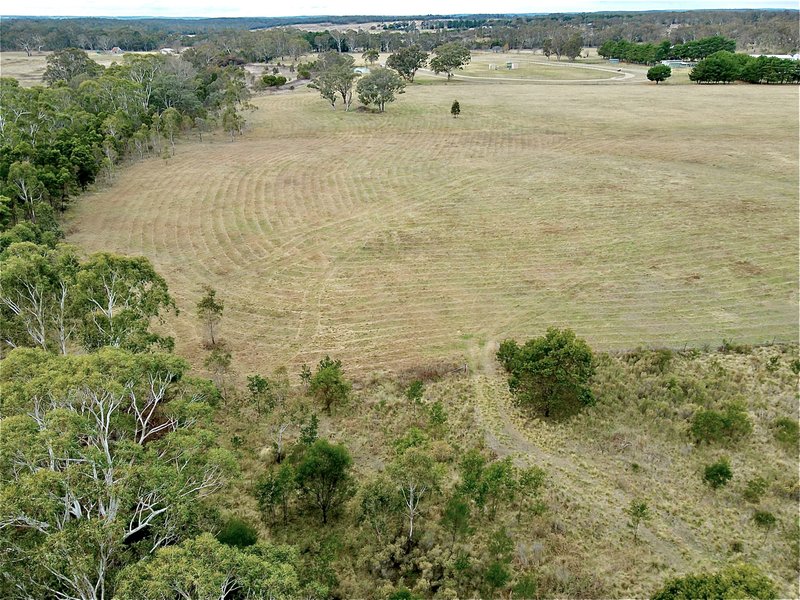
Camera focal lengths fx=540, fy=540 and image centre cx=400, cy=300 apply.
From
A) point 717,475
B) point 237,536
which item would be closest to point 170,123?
point 237,536

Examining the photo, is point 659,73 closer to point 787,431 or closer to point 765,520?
point 787,431

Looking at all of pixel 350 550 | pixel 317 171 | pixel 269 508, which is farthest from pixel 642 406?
pixel 317 171

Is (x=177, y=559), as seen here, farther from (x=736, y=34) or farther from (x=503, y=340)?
(x=736, y=34)

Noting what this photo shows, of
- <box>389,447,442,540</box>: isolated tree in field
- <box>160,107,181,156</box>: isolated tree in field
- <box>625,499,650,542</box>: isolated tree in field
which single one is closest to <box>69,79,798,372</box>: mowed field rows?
<box>160,107,181,156</box>: isolated tree in field

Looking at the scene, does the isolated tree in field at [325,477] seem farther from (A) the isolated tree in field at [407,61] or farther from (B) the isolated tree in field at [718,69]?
(B) the isolated tree in field at [718,69]

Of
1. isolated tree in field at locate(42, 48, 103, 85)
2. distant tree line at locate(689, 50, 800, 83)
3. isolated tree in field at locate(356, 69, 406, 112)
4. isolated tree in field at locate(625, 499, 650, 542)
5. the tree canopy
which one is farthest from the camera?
distant tree line at locate(689, 50, 800, 83)

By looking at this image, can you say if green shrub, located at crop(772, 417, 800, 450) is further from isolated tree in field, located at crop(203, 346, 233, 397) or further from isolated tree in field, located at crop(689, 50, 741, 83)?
isolated tree in field, located at crop(689, 50, 741, 83)
